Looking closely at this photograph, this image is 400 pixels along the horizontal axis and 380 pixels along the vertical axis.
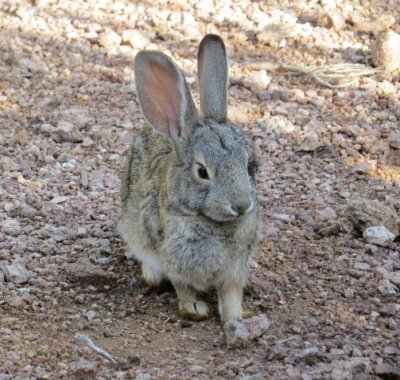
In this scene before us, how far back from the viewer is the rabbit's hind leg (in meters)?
6.12

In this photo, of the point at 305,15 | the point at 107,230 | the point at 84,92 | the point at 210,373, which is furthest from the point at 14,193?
the point at 305,15

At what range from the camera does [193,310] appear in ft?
20.1

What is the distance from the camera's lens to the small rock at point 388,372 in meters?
5.06

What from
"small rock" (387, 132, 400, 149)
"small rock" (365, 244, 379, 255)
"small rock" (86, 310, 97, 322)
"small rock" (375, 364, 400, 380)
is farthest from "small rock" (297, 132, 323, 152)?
"small rock" (375, 364, 400, 380)

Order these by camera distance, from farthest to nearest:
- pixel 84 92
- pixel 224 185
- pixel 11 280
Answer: pixel 84 92 → pixel 11 280 → pixel 224 185

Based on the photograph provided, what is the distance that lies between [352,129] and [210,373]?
370cm

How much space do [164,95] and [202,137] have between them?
1.50 ft

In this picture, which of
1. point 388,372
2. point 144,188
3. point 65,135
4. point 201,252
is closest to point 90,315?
point 201,252

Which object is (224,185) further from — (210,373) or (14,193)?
(14,193)

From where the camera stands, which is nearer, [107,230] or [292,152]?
[107,230]

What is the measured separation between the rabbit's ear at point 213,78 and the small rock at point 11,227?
1.63 m

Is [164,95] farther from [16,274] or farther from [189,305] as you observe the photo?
[16,274]

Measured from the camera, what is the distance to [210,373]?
17.4 feet

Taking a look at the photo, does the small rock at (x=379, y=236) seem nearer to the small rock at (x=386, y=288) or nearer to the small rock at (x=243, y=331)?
the small rock at (x=386, y=288)
